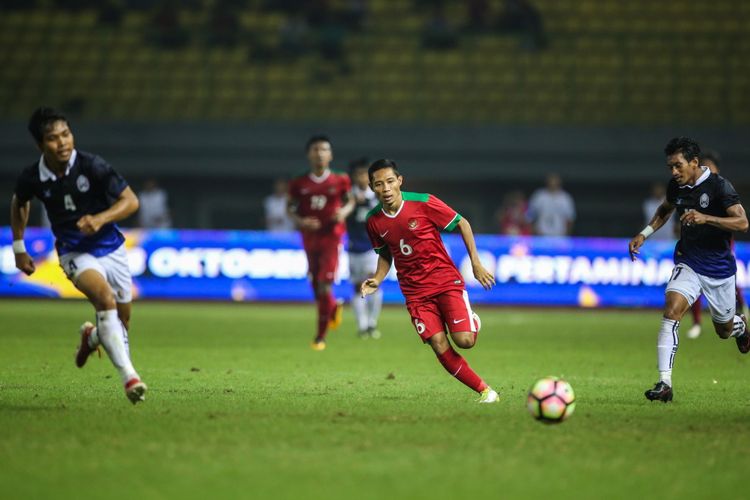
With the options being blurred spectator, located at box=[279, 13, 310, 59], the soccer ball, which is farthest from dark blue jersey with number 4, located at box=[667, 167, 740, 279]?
blurred spectator, located at box=[279, 13, 310, 59]

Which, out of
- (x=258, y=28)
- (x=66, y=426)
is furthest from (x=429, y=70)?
(x=66, y=426)

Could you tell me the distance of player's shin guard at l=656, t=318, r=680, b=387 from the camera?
8906 mm

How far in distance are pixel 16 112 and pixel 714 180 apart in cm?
1979

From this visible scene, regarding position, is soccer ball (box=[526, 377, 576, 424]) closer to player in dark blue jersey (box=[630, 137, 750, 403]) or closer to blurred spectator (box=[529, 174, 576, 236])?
player in dark blue jersey (box=[630, 137, 750, 403])

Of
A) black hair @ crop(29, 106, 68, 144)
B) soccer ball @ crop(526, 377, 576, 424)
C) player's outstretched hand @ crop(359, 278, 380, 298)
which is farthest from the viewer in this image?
player's outstretched hand @ crop(359, 278, 380, 298)

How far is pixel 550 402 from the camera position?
7176mm

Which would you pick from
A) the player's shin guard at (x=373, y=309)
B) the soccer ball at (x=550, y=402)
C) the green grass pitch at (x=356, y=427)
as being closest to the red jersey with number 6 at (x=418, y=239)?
the green grass pitch at (x=356, y=427)

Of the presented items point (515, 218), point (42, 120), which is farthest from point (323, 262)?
point (515, 218)

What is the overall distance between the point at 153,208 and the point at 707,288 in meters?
16.5

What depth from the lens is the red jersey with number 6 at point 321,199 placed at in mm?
14211

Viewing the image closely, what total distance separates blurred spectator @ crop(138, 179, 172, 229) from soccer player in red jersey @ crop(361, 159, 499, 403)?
1574 centimetres

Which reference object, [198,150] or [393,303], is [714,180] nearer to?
[393,303]

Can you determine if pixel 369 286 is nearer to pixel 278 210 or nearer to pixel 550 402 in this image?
pixel 550 402

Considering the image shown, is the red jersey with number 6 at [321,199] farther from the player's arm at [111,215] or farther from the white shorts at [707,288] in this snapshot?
the player's arm at [111,215]
